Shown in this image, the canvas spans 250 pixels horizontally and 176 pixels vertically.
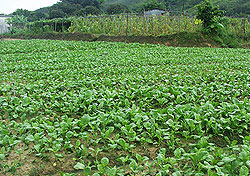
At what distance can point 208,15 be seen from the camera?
1758 cm

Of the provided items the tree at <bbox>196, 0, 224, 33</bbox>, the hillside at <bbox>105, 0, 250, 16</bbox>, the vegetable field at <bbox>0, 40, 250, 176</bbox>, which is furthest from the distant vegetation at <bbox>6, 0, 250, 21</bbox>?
the vegetable field at <bbox>0, 40, 250, 176</bbox>

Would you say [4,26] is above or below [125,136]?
above

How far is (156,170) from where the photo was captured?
2.71 metres

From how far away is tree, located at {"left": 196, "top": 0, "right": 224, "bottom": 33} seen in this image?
17.4 metres

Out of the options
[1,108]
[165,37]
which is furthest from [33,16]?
[1,108]

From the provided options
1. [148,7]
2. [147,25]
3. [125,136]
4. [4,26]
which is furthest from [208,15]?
[4,26]

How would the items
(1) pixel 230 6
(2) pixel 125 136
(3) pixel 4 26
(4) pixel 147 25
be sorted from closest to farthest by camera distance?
(2) pixel 125 136 → (4) pixel 147 25 → (3) pixel 4 26 → (1) pixel 230 6

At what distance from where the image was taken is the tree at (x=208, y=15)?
687 inches

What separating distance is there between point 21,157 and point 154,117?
2147 millimetres

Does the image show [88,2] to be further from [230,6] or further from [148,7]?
[230,6]

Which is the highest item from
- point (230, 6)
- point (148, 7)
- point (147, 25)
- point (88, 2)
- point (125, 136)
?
point (88, 2)

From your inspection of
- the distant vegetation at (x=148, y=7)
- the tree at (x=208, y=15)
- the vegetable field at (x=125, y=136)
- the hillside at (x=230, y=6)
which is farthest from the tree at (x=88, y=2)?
the vegetable field at (x=125, y=136)

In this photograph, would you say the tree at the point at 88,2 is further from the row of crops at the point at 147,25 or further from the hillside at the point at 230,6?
the row of crops at the point at 147,25

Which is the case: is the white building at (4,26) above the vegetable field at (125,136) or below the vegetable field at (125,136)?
above
